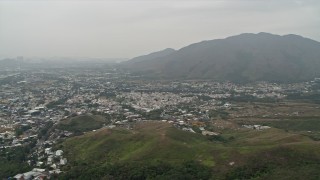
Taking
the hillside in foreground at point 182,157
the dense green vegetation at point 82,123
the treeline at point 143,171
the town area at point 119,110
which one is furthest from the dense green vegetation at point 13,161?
the dense green vegetation at point 82,123

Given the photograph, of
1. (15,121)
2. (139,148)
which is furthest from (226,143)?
(15,121)

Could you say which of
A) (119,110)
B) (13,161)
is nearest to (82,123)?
(119,110)

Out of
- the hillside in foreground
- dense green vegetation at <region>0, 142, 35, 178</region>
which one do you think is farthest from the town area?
the hillside in foreground

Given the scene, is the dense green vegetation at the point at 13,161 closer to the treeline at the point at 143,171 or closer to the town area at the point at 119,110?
the town area at the point at 119,110

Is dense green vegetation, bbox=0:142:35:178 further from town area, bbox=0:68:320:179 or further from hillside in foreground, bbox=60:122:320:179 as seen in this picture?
hillside in foreground, bbox=60:122:320:179

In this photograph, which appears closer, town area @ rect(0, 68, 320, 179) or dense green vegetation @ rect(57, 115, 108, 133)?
town area @ rect(0, 68, 320, 179)

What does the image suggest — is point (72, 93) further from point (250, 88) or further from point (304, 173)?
point (304, 173)

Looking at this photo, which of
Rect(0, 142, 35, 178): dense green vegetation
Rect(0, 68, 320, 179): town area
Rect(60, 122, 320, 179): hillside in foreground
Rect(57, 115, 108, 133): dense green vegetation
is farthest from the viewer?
Rect(57, 115, 108, 133): dense green vegetation
